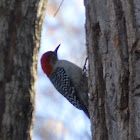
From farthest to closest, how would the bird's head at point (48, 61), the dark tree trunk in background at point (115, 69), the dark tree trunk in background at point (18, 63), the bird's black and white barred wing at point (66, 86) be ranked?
the bird's head at point (48, 61)
the dark tree trunk in background at point (18, 63)
the bird's black and white barred wing at point (66, 86)
the dark tree trunk in background at point (115, 69)

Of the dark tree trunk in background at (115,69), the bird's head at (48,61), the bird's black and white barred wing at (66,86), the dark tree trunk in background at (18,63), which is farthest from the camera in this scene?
the bird's head at (48,61)

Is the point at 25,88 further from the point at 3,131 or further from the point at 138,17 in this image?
the point at 138,17

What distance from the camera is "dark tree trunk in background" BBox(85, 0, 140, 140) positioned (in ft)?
7.29

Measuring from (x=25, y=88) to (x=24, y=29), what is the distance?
0.72 m

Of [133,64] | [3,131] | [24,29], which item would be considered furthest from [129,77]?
[24,29]

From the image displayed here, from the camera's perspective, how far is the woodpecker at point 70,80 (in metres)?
4.33

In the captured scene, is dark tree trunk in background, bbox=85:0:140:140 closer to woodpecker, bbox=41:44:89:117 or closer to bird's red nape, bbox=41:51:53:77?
A: woodpecker, bbox=41:44:89:117

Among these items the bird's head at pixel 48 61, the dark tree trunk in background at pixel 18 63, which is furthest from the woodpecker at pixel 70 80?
the dark tree trunk in background at pixel 18 63

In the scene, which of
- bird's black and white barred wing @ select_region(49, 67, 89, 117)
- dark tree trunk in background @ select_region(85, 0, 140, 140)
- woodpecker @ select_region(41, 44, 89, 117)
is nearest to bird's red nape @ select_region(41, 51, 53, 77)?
woodpecker @ select_region(41, 44, 89, 117)

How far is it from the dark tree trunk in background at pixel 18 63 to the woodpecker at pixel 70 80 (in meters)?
0.21

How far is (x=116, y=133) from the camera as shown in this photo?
7.50 ft

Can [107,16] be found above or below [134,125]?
above

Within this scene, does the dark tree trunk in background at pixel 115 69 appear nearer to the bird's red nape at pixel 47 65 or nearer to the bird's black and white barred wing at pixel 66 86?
the bird's black and white barred wing at pixel 66 86

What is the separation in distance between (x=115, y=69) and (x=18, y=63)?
105 inches
